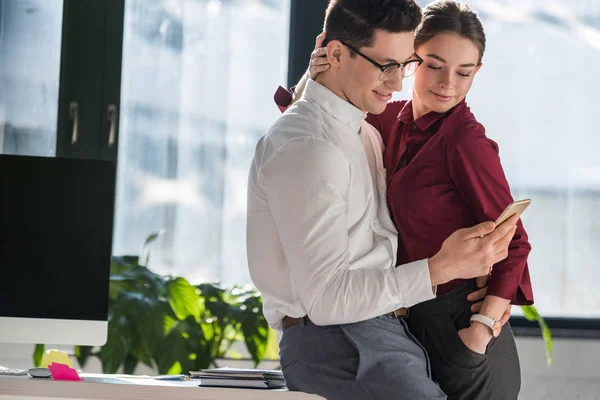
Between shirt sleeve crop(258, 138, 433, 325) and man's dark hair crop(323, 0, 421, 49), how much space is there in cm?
28

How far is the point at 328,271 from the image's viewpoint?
5.37 ft

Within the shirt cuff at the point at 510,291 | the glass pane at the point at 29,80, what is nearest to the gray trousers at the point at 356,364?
the shirt cuff at the point at 510,291

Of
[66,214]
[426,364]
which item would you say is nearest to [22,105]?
[66,214]

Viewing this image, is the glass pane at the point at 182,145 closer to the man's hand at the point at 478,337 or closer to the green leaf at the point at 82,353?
the green leaf at the point at 82,353

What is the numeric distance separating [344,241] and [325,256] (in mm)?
51

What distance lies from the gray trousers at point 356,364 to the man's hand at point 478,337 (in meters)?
0.13

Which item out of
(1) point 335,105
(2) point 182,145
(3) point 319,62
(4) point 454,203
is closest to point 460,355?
(4) point 454,203

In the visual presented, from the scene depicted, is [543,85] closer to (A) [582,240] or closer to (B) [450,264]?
(A) [582,240]

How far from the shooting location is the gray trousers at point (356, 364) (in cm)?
167

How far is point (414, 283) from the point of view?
5.42 ft

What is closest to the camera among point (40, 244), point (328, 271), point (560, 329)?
point (328, 271)

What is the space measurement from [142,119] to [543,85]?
5.64 feet

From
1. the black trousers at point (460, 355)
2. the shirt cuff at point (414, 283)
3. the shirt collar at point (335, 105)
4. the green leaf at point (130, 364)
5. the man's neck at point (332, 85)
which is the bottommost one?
the green leaf at point (130, 364)

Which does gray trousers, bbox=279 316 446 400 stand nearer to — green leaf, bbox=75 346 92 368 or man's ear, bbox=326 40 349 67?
man's ear, bbox=326 40 349 67
